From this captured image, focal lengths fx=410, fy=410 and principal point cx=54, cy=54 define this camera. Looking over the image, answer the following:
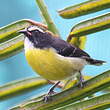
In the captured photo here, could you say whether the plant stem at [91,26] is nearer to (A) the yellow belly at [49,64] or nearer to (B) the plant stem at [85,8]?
(B) the plant stem at [85,8]

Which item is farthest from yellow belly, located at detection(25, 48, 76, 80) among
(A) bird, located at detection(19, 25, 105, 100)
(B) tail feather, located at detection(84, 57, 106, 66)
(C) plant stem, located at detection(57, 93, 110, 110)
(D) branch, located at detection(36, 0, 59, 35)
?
(C) plant stem, located at detection(57, 93, 110, 110)

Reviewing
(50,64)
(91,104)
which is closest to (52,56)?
(50,64)

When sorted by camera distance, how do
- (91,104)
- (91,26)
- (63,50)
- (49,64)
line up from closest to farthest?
(91,104)
(91,26)
(49,64)
(63,50)

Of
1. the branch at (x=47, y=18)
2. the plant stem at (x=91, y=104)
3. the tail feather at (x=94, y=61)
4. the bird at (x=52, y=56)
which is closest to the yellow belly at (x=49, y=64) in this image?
the bird at (x=52, y=56)

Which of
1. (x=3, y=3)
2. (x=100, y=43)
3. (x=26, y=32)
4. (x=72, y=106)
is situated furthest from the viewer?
(x=3, y=3)

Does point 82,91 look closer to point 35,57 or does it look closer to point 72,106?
point 72,106

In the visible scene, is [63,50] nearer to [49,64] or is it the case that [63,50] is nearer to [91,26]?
[49,64]

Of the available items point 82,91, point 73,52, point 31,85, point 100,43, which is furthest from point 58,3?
point 82,91
